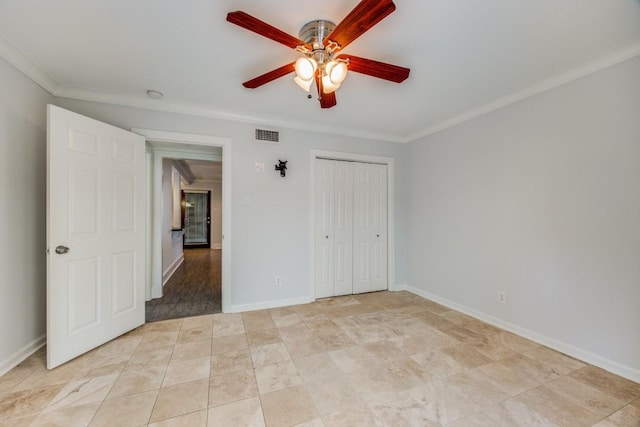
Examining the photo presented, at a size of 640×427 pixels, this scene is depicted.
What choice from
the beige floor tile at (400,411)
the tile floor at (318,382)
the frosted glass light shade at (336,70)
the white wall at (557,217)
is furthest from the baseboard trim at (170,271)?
the white wall at (557,217)

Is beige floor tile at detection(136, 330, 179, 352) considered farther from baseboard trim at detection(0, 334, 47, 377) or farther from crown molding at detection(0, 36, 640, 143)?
crown molding at detection(0, 36, 640, 143)

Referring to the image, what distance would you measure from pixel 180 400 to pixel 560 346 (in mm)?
3030

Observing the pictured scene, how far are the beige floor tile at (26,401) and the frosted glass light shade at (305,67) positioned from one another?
2553 millimetres

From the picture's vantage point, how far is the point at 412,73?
2.24 meters

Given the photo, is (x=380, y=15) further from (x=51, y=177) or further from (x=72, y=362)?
(x=72, y=362)

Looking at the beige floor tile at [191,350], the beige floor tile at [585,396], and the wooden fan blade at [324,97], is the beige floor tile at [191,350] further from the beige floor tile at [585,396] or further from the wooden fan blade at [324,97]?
the beige floor tile at [585,396]

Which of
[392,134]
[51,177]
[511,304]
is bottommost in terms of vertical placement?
[511,304]

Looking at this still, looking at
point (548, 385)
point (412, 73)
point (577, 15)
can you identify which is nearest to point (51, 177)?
point (412, 73)

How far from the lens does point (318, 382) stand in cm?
184

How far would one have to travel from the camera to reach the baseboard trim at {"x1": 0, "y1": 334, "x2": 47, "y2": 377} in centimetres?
190

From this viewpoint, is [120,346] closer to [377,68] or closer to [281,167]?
[281,167]

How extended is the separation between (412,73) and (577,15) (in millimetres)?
1010

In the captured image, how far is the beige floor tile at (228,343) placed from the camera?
2.28 meters

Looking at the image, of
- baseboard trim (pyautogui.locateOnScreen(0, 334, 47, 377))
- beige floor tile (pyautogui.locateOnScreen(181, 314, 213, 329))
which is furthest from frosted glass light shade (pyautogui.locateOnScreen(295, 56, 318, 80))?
baseboard trim (pyautogui.locateOnScreen(0, 334, 47, 377))
